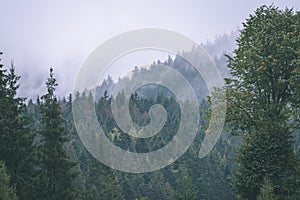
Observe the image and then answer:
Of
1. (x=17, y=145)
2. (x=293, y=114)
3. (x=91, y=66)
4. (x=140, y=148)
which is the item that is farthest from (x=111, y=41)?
(x=140, y=148)

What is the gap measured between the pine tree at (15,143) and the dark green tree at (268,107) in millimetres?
13932

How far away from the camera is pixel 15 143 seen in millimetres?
Result: 27047

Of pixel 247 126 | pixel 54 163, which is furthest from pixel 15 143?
pixel 247 126

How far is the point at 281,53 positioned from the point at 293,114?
Result: 3.43 metres

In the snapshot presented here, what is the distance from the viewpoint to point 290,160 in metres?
22.7

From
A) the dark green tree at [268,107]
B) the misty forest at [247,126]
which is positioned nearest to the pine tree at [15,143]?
the misty forest at [247,126]

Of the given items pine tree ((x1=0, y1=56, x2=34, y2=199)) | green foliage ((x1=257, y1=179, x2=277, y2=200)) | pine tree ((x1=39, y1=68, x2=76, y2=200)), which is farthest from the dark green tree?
pine tree ((x1=0, y1=56, x2=34, y2=199))

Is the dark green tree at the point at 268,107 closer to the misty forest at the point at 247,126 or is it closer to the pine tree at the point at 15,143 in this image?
the misty forest at the point at 247,126

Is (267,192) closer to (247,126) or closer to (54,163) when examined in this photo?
(247,126)

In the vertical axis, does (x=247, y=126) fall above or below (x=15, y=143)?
below

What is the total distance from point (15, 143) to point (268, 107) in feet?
54.5

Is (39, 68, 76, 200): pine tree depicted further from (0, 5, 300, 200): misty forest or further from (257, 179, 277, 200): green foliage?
(257, 179, 277, 200): green foliage

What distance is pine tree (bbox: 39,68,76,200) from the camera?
89.7 ft

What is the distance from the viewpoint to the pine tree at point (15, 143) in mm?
26594
